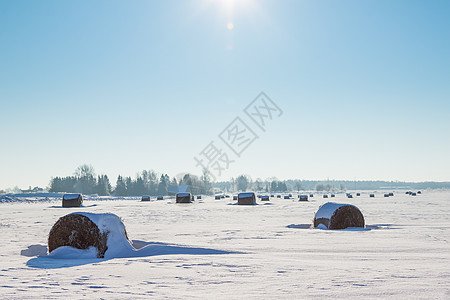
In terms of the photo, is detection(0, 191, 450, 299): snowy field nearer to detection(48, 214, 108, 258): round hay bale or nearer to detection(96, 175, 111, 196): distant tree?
detection(48, 214, 108, 258): round hay bale

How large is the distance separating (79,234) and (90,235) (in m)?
0.24

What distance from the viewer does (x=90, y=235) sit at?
8.39 m

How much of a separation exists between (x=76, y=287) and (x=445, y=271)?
5.05 meters

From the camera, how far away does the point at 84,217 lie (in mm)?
8539

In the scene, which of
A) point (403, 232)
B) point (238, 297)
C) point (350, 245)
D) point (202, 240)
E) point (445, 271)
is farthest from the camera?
point (403, 232)

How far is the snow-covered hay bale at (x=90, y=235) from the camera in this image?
8383 millimetres

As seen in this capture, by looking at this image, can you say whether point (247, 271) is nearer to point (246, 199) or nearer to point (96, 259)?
point (96, 259)

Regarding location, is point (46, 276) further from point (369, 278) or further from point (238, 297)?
point (369, 278)

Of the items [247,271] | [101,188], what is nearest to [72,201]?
[247,271]

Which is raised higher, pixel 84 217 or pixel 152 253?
pixel 84 217

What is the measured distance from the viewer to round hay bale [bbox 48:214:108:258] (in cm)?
838

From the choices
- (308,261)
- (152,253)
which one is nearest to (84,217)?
(152,253)

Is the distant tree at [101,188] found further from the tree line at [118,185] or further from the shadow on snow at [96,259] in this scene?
the shadow on snow at [96,259]

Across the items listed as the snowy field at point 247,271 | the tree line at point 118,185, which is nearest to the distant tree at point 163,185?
the tree line at point 118,185
